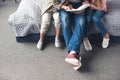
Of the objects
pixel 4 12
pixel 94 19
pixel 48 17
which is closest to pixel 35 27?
pixel 48 17

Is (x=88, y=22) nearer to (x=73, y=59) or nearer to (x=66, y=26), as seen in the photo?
(x=66, y=26)

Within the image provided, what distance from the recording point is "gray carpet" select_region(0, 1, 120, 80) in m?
1.94

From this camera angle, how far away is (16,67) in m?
2.07

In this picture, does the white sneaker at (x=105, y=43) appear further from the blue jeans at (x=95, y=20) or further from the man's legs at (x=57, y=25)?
the man's legs at (x=57, y=25)

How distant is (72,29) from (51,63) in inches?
16.0

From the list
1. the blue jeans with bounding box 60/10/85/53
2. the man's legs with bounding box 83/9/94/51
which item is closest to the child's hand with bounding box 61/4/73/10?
the blue jeans with bounding box 60/10/85/53

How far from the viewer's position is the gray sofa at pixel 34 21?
2.16 m

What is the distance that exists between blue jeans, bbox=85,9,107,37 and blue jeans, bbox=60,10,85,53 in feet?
Result: 0.22

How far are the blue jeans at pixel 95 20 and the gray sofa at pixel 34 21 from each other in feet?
0.20

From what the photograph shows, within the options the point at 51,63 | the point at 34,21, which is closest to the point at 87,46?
the point at 51,63

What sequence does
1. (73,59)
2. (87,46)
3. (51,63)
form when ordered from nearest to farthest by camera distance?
(73,59) → (51,63) → (87,46)

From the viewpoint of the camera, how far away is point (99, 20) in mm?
2109

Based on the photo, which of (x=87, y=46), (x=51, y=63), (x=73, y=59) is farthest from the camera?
(x=87, y=46)

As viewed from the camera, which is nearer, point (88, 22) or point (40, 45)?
point (88, 22)
